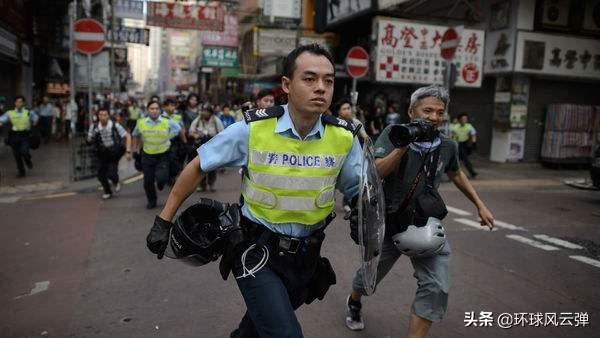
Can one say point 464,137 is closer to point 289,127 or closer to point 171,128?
point 171,128

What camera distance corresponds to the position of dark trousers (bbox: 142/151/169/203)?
25.2 feet

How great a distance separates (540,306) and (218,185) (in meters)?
7.22

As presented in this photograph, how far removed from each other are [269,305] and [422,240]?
107 cm

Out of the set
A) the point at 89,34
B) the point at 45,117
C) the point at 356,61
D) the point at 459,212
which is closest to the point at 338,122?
the point at 459,212

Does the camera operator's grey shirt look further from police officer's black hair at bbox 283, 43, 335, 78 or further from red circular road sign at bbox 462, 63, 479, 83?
red circular road sign at bbox 462, 63, 479, 83

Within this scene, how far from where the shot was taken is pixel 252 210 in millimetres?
2338

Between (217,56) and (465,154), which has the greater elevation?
(217,56)

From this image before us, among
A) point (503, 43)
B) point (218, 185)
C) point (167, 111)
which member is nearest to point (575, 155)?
point (503, 43)

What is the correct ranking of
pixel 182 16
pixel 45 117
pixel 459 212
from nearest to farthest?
1. pixel 459 212
2. pixel 182 16
3. pixel 45 117

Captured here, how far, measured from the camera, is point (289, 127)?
2.32m

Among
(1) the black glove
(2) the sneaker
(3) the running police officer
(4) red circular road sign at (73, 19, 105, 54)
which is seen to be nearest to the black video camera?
(1) the black glove

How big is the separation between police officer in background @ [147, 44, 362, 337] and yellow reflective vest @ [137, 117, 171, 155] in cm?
579

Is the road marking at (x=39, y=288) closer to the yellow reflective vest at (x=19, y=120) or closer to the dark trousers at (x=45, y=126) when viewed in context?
the yellow reflective vest at (x=19, y=120)

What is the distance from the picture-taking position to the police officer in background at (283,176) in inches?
88.5
